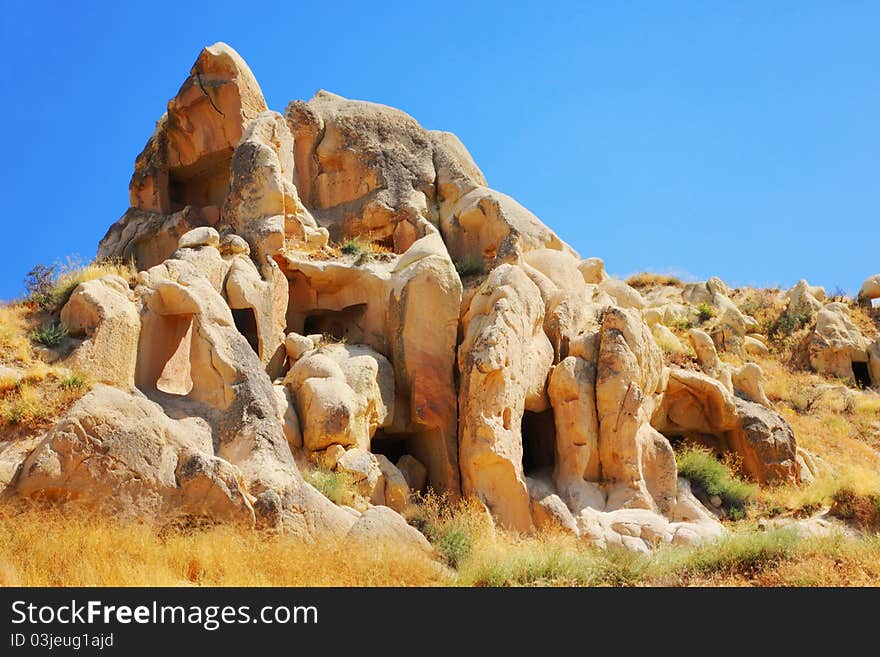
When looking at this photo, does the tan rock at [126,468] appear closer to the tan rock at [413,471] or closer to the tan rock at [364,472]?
the tan rock at [364,472]

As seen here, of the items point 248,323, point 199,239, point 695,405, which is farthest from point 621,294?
point 199,239

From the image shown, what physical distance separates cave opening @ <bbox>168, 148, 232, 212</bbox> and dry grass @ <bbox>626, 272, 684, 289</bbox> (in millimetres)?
14944

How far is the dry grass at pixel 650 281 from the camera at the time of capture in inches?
1273

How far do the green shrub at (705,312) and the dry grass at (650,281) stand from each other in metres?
4.38

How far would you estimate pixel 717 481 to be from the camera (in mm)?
17406

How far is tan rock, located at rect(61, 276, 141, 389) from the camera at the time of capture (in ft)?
42.6

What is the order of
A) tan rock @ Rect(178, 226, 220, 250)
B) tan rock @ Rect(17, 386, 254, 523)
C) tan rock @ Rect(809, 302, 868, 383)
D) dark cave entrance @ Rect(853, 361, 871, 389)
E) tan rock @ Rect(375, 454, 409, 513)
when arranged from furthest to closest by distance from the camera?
1. dark cave entrance @ Rect(853, 361, 871, 389)
2. tan rock @ Rect(809, 302, 868, 383)
3. tan rock @ Rect(178, 226, 220, 250)
4. tan rock @ Rect(375, 454, 409, 513)
5. tan rock @ Rect(17, 386, 254, 523)

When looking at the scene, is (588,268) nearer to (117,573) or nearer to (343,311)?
(343,311)

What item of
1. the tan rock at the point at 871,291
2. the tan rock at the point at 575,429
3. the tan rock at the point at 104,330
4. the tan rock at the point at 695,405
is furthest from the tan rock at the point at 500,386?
the tan rock at the point at 871,291

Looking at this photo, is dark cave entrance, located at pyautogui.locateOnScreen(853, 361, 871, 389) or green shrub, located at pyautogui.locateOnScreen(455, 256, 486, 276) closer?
green shrub, located at pyautogui.locateOnScreen(455, 256, 486, 276)

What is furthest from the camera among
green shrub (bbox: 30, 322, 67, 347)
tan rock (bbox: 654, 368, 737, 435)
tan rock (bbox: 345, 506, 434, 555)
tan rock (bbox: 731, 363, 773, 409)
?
tan rock (bbox: 731, 363, 773, 409)

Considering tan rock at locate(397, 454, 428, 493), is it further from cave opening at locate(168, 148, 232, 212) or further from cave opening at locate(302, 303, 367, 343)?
cave opening at locate(168, 148, 232, 212)

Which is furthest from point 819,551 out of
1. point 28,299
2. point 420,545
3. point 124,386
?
point 28,299

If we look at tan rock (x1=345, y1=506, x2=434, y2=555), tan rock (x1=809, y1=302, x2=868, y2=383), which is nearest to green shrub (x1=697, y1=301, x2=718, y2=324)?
tan rock (x1=809, y1=302, x2=868, y2=383)
